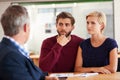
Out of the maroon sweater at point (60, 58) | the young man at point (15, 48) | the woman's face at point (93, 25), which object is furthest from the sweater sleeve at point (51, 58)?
the young man at point (15, 48)

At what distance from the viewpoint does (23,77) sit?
1392 millimetres

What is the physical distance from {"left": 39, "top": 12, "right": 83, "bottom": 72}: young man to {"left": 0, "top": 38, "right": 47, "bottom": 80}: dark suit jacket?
97cm

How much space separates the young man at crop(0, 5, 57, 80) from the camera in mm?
1345

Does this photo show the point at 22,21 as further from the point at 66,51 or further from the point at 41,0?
the point at 41,0

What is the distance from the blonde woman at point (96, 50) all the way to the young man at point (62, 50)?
3.5 inches

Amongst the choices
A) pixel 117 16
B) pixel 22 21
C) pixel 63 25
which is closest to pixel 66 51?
pixel 63 25

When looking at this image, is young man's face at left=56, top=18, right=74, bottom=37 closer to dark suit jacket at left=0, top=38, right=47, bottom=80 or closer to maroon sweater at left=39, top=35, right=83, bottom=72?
maroon sweater at left=39, top=35, right=83, bottom=72

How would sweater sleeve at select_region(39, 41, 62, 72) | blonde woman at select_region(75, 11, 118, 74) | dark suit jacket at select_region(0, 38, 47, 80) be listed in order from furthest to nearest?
sweater sleeve at select_region(39, 41, 62, 72) → blonde woman at select_region(75, 11, 118, 74) → dark suit jacket at select_region(0, 38, 47, 80)

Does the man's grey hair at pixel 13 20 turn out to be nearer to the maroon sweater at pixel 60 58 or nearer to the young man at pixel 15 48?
the young man at pixel 15 48

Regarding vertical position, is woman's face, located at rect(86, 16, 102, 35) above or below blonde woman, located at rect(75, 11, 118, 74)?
above

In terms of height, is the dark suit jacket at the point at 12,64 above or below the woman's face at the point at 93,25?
below

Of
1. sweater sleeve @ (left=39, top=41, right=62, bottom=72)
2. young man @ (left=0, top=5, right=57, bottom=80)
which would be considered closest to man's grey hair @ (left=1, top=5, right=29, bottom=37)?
young man @ (left=0, top=5, right=57, bottom=80)

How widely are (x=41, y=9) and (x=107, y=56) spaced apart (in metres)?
2.35

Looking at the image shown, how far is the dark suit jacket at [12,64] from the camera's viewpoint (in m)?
1.34
